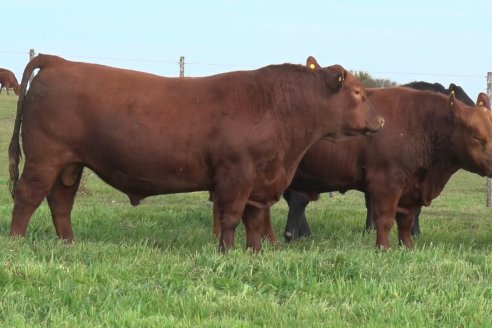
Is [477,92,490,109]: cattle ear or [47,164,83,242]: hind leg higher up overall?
[477,92,490,109]: cattle ear

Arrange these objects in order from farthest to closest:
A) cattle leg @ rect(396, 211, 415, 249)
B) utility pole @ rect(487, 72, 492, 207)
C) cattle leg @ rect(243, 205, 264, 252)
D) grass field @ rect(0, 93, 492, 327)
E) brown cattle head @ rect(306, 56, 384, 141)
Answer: utility pole @ rect(487, 72, 492, 207) → cattle leg @ rect(396, 211, 415, 249) → brown cattle head @ rect(306, 56, 384, 141) → cattle leg @ rect(243, 205, 264, 252) → grass field @ rect(0, 93, 492, 327)

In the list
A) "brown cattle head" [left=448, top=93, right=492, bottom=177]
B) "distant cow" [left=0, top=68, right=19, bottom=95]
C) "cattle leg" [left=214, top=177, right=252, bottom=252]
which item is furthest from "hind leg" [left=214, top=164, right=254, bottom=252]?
"distant cow" [left=0, top=68, right=19, bottom=95]

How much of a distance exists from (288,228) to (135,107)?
2809 mm

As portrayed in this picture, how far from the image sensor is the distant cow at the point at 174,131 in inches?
268

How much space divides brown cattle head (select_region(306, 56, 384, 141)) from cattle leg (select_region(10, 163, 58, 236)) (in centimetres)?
259

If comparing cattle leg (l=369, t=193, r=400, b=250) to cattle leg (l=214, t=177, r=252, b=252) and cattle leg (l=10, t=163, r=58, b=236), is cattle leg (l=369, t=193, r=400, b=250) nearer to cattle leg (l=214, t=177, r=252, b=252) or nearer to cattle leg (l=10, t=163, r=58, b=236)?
cattle leg (l=214, t=177, r=252, b=252)

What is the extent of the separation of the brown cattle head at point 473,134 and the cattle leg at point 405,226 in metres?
0.83

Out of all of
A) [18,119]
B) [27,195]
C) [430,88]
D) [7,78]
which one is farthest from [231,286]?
[7,78]

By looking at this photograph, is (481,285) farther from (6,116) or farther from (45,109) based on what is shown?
(6,116)

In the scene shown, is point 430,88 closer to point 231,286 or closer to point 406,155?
point 406,155

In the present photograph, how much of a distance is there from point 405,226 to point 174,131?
2792mm

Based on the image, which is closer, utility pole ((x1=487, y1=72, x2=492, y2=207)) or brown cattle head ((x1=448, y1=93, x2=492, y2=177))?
brown cattle head ((x1=448, y1=93, x2=492, y2=177))

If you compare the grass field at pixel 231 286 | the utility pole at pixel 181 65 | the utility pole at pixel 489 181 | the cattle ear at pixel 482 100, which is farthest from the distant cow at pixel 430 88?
the utility pole at pixel 181 65

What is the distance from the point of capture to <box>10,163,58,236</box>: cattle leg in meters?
7.00
